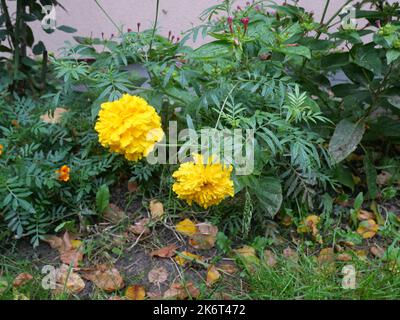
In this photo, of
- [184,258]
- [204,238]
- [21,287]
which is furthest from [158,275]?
[21,287]

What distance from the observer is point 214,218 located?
2.50 metres

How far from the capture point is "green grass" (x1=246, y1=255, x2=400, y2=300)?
6.84ft

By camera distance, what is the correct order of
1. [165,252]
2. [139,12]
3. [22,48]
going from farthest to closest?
[139,12], [22,48], [165,252]

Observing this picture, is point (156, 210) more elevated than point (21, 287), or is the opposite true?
point (156, 210)

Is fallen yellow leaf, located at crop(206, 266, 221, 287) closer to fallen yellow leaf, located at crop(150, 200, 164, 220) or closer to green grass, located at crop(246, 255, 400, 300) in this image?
green grass, located at crop(246, 255, 400, 300)

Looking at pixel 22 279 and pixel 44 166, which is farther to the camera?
pixel 44 166

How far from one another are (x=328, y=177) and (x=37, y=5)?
202 centimetres

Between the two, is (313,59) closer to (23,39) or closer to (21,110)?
(21,110)

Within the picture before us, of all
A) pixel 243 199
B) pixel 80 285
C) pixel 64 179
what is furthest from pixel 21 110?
pixel 243 199

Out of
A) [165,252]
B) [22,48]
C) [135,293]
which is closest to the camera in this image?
[135,293]

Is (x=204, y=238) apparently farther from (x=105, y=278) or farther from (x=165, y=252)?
(x=105, y=278)

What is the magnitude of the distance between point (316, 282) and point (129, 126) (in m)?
0.94

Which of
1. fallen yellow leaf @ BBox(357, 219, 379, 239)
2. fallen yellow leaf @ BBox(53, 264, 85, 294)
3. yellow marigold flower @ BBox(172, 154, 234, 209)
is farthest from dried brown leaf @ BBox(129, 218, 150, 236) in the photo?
fallen yellow leaf @ BBox(357, 219, 379, 239)

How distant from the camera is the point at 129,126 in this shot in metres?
2.07
